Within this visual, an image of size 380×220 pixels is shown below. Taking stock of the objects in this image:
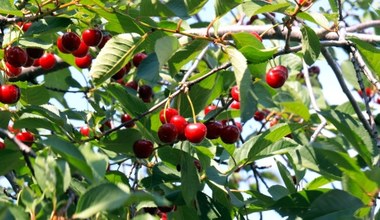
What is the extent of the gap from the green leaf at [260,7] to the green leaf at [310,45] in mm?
128

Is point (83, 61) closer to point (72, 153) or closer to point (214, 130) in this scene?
point (214, 130)

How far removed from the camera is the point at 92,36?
9.07 feet

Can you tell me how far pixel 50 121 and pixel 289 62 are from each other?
156 cm

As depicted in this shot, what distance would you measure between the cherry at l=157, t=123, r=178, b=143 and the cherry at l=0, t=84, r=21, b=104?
52cm

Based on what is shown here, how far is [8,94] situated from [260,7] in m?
0.85

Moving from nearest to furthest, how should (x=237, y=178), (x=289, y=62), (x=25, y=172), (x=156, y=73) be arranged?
(x=156, y=73) → (x=25, y=172) → (x=289, y=62) → (x=237, y=178)

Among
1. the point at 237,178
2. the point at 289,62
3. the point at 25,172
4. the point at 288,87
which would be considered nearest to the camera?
the point at 25,172

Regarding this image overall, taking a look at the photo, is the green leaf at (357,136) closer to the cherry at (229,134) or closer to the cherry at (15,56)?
the cherry at (229,134)

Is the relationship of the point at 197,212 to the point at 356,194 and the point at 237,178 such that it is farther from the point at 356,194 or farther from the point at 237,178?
the point at 237,178

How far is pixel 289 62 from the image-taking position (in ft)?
12.7

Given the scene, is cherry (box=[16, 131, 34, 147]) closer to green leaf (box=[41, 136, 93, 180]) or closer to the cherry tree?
the cherry tree

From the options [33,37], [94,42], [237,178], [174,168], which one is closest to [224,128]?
[174,168]

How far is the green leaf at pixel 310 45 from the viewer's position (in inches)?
99.1

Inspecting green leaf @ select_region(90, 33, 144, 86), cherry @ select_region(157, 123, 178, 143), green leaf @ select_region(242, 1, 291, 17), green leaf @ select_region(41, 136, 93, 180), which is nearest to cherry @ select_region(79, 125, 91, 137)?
Result: green leaf @ select_region(90, 33, 144, 86)
